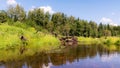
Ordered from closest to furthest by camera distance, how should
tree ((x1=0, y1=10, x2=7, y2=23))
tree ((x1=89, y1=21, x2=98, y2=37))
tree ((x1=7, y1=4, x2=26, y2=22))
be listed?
tree ((x1=0, y1=10, x2=7, y2=23)) < tree ((x1=7, y1=4, x2=26, y2=22)) < tree ((x1=89, y1=21, x2=98, y2=37))

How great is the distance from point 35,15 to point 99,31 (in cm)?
3757

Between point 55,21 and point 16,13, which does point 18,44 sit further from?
point 55,21

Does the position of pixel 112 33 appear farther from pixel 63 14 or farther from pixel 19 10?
pixel 19 10

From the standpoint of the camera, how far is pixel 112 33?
122 metres

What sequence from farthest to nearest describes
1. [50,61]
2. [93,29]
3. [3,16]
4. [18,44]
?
[93,29] → [3,16] → [18,44] → [50,61]

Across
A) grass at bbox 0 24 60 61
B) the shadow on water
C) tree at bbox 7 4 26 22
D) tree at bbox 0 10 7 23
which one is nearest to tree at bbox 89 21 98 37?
tree at bbox 7 4 26 22

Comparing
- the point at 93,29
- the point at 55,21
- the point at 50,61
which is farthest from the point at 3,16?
the point at 50,61

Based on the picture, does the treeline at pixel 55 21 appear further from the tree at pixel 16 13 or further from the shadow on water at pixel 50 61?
the shadow on water at pixel 50 61

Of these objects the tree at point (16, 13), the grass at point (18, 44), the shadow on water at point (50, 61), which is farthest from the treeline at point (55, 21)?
the shadow on water at point (50, 61)

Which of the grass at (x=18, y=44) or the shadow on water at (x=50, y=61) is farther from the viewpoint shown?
the grass at (x=18, y=44)

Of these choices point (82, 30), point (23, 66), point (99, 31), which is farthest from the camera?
point (99, 31)

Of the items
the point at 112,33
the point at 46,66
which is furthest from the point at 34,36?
the point at 112,33

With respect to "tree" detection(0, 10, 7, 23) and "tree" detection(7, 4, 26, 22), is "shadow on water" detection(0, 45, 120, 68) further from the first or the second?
"tree" detection(7, 4, 26, 22)

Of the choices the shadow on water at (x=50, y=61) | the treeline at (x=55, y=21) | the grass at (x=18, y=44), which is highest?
the treeline at (x=55, y=21)
